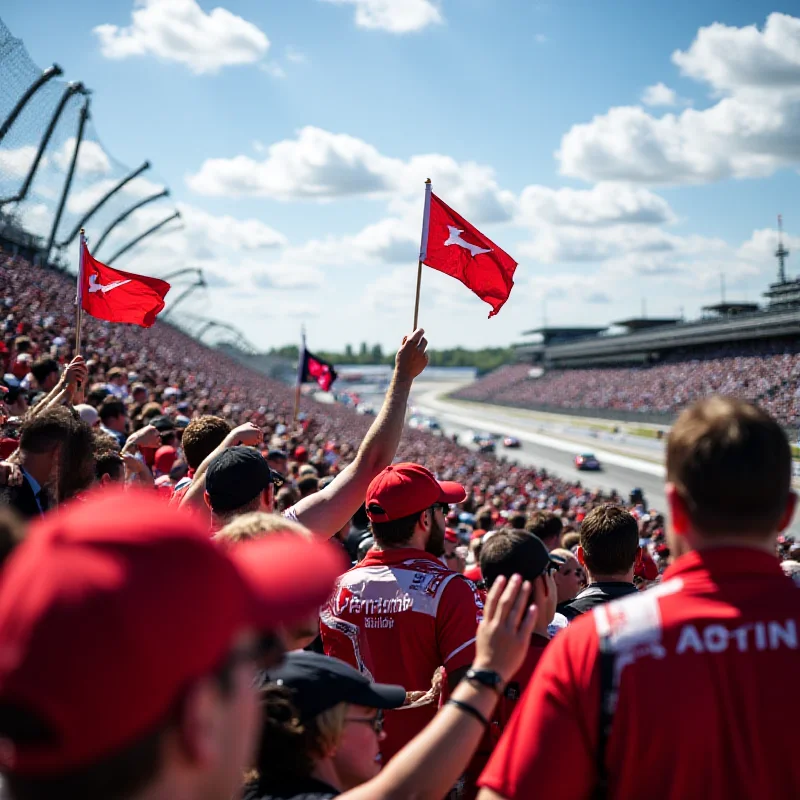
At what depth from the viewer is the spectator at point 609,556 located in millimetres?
3475

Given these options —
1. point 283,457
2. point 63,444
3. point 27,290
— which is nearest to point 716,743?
point 63,444

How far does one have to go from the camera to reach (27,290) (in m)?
23.0

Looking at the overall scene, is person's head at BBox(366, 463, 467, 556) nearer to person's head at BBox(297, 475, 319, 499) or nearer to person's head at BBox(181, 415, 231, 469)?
person's head at BBox(181, 415, 231, 469)

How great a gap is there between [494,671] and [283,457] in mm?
7089

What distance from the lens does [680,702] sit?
4.96 feet

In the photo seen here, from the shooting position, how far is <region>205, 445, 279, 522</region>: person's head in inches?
122

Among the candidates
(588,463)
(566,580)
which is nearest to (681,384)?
(588,463)

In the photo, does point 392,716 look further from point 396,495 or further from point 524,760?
point 524,760

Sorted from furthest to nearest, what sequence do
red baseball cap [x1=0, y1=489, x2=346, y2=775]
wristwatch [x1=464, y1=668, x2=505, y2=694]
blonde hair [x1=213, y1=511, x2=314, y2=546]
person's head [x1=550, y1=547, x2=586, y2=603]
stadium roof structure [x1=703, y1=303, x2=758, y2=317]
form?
stadium roof structure [x1=703, y1=303, x2=758, y2=317] → person's head [x1=550, y1=547, x2=586, y2=603] → blonde hair [x1=213, y1=511, x2=314, y2=546] → wristwatch [x1=464, y1=668, x2=505, y2=694] → red baseball cap [x1=0, y1=489, x2=346, y2=775]

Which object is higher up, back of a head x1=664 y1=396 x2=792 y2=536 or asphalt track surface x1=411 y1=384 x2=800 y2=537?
back of a head x1=664 y1=396 x2=792 y2=536

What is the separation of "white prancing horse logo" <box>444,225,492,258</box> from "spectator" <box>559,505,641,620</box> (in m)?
3.03

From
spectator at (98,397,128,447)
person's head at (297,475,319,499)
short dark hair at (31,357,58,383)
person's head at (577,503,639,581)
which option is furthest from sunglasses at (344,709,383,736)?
short dark hair at (31,357,58,383)

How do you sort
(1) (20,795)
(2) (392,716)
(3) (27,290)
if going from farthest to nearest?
1. (3) (27,290)
2. (2) (392,716)
3. (1) (20,795)

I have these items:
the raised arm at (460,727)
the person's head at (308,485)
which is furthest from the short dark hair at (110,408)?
the raised arm at (460,727)
